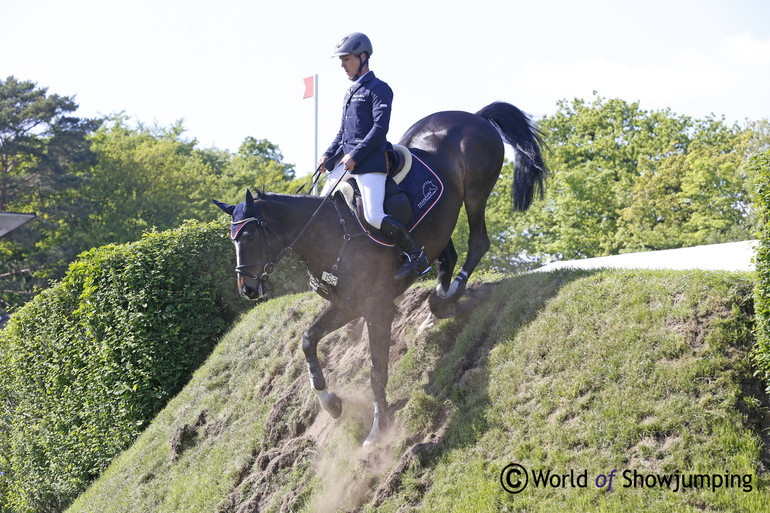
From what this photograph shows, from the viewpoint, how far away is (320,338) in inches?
320

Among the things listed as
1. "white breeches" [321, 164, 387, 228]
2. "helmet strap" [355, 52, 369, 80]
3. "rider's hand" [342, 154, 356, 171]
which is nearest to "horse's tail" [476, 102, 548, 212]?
"helmet strap" [355, 52, 369, 80]

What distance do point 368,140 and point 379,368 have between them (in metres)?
2.55

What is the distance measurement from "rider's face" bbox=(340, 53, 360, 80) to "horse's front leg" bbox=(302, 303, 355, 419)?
8.93 feet

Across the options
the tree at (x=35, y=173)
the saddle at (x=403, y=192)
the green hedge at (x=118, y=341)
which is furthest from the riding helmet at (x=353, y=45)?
the tree at (x=35, y=173)

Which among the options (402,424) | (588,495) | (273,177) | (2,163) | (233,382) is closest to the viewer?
(588,495)

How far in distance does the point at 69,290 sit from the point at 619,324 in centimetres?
1215

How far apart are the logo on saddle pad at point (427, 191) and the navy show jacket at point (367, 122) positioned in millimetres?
643

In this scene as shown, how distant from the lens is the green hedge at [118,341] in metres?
13.4

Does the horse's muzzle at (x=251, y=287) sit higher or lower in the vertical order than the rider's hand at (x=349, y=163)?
lower

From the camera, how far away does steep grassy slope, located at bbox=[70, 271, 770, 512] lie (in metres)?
5.84

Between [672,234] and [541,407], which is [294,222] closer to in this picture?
[541,407]

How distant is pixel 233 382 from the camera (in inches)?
459

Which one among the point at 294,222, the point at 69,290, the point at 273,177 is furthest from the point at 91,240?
the point at 294,222

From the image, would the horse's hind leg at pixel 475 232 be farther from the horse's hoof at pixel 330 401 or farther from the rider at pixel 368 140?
the horse's hoof at pixel 330 401
